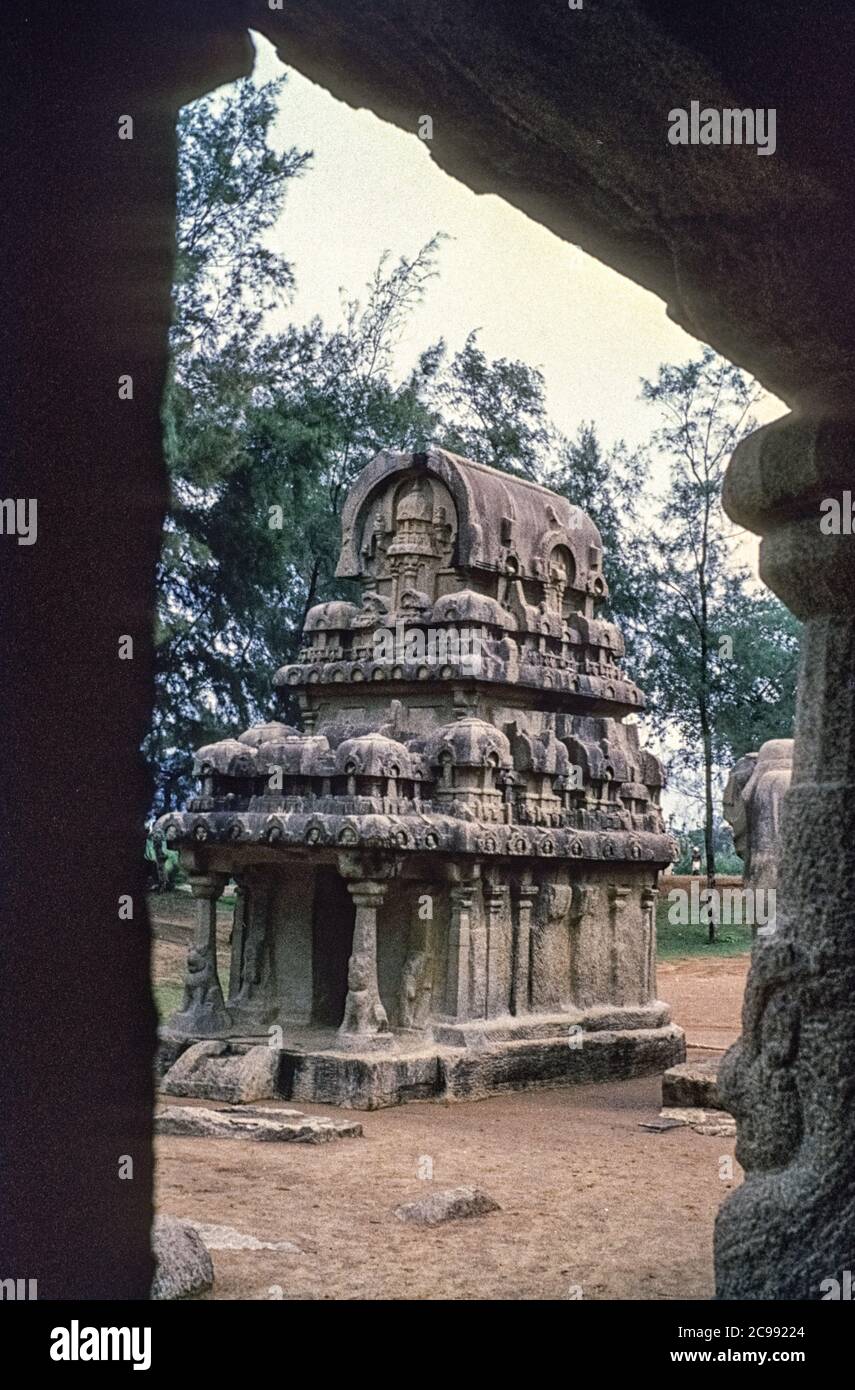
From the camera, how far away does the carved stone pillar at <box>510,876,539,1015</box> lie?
38.2 feet

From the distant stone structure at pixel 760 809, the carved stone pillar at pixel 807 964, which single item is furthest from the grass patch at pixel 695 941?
the carved stone pillar at pixel 807 964

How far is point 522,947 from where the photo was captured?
Result: 1173 cm

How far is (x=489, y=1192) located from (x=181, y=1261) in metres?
2.89

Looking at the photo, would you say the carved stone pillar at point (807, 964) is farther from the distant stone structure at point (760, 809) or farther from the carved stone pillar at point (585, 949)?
the carved stone pillar at point (585, 949)

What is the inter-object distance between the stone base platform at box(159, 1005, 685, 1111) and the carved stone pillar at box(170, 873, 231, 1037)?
186mm

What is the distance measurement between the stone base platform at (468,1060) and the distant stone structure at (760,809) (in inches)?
96.5

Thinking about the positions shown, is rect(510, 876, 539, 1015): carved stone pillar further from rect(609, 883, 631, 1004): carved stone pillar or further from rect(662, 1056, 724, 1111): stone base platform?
rect(662, 1056, 724, 1111): stone base platform

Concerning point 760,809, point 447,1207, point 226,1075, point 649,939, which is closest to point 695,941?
point 649,939

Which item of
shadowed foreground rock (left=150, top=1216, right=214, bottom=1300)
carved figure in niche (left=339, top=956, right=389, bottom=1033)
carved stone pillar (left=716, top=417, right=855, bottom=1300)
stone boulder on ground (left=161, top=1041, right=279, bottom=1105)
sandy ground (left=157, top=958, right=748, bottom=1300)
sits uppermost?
carved stone pillar (left=716, top=417, right=855, bottom=1300)

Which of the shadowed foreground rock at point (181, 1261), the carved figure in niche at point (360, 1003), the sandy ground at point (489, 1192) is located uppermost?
the carved figure in niche at point (360, 1003)

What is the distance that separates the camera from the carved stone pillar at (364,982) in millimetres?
10602

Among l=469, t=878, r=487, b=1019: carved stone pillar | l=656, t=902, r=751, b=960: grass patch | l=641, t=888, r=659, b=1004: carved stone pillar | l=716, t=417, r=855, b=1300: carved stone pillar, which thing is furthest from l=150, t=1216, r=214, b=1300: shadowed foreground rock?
l=656, t=902, r=751, b=960: grass patch

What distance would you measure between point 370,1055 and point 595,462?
48.8ft

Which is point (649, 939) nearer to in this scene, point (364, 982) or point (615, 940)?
point (615, 940)
